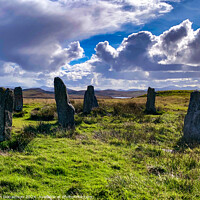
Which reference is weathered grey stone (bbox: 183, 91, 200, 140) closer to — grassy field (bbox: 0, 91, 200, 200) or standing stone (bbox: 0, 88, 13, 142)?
grassy field (bbox: 0, 91, 200, 200)

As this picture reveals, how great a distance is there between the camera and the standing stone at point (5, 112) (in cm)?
976

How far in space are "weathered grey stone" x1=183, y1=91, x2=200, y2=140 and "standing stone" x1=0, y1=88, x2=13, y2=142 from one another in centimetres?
1217

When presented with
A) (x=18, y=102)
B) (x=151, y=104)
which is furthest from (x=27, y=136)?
(x=151, y=104)

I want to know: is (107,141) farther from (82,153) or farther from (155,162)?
(155,162)

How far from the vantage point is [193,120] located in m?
12.4

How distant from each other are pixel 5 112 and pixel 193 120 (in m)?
12.7

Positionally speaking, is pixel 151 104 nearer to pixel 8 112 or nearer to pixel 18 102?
pixel 18 102

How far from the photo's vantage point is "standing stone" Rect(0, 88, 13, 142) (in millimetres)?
9758

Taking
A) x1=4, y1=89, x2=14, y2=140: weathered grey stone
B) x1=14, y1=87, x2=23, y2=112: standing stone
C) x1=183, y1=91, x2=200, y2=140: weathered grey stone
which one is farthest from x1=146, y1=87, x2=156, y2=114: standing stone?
x1=4, y1=89, x2=14, y2=140: weathered grey stone

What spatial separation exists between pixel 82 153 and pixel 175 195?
15.5ft

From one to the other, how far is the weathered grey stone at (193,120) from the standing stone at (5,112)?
12.2 meters

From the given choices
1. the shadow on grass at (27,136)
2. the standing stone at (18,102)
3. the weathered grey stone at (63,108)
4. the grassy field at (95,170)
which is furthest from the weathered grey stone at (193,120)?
Result: the standing stone at (18,102)

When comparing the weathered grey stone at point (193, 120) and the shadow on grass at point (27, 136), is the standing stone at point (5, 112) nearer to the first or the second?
the shadow on grass at point (27, 136)

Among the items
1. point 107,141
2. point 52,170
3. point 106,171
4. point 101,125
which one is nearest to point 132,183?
point 106,171
